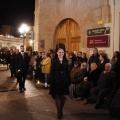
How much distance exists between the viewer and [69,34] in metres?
14.2

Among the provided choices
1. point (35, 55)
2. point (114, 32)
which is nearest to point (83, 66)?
point (114, 32)

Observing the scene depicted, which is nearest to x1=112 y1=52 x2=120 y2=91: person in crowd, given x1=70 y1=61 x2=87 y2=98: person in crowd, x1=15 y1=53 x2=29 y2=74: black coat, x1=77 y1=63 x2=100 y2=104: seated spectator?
x1=77 y1=63 x2=100 y2=104: seated spectator

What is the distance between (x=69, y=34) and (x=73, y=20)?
820 mm

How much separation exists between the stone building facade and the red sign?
19cm

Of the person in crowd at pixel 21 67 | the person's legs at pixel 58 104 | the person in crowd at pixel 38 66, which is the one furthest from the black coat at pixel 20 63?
the person's legs at pixel 58 104

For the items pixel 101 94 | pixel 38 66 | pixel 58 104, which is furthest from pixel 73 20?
pixel 58 104

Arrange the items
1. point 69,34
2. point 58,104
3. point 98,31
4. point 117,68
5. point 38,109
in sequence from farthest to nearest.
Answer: point 69,34 < point 98,31 < point 117,68 < point 38,109 < point 58,104

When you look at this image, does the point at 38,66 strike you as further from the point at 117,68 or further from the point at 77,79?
the point at 117,68

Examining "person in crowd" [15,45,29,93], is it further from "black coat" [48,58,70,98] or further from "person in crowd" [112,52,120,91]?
"black coat" [48,58,70,98]

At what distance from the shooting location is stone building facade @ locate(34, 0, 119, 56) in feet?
37.9

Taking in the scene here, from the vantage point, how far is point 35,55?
51.2 feet

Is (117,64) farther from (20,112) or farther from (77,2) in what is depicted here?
(77,2)

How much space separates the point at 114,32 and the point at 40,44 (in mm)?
6322

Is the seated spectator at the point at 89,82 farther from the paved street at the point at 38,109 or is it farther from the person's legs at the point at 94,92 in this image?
the person's legs at the point at 94,92
